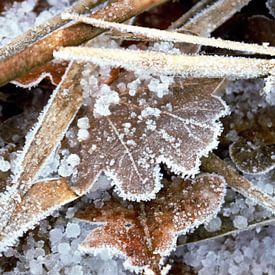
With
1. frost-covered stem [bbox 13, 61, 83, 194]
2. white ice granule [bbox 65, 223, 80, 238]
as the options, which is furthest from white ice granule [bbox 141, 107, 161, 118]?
white ice granule [bbox 65, 223, 80, 238]

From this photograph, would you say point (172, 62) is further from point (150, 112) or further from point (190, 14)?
point (190, 14)

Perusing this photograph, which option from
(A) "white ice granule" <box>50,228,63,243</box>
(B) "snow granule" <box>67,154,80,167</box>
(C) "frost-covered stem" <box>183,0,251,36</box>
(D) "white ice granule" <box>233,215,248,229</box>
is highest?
(C) "frost-covered stem" <box>183,0,251,36</box>

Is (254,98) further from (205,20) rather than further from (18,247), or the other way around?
(18,247)

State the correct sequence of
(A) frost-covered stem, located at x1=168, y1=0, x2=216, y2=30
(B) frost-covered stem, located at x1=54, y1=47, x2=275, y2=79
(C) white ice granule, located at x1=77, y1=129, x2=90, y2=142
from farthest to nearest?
(A) frost-covered stem, located at x1=168, y1=0, x2=216, y2=30, (C) white ice granule, located at x1=77, y1=129, x2=90, y2=142, (B) frost-covered stem, located at x1=54, y1=47, x2=275, y2=79

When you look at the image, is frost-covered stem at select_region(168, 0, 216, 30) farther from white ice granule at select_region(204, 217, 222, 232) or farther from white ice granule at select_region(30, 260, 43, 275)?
white ice granule at select_region(30, 260, 43, 275)

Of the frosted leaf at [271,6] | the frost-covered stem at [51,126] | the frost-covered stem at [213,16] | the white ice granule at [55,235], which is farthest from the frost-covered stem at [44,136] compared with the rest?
the frosted leaf at [271,6]

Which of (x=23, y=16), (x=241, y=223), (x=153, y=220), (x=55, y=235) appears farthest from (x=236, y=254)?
(x=23, y=16)
